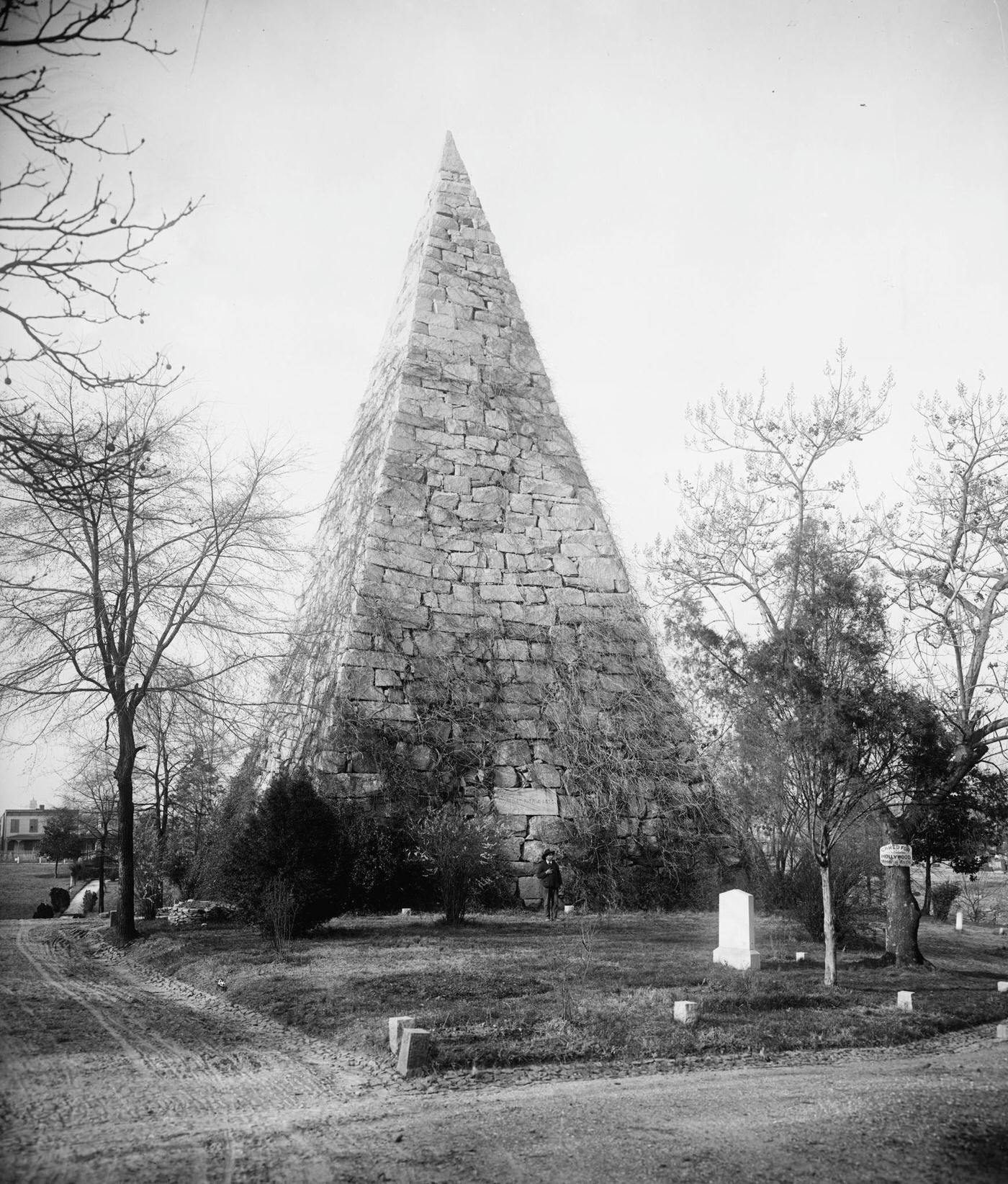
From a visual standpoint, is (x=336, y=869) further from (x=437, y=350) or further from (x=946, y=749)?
(x=437, y=350)

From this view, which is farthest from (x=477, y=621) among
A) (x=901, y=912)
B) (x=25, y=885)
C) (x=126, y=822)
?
(x=25, y=885)

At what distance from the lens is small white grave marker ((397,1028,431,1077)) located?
5.29m

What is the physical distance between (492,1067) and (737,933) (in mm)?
4127

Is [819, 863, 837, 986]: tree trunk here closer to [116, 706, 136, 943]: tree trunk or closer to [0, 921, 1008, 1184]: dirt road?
[0, 921, 1008, 1184]: dirt road

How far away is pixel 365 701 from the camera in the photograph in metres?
12.5

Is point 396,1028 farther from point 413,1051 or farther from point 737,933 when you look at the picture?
point 737,933

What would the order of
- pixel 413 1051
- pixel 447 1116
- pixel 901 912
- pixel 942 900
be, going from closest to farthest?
pixel 447 1116, pixel 413 1051, pixel 901 912, pixel 942 900

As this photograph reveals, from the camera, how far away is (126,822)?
11305 millimetres

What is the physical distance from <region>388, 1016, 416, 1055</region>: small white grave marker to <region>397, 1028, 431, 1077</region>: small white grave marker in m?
0.16

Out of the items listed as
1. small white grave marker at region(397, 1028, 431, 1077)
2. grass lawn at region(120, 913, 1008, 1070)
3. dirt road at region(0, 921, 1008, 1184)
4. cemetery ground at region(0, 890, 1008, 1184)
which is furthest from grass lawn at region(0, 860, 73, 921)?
small white grave marker at region(397, 1028, 431, 1077)

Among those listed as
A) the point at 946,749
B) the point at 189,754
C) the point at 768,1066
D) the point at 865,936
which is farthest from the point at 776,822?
the point at 189,754

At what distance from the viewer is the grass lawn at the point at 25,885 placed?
21016mm

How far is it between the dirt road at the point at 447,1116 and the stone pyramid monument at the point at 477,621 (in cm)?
638

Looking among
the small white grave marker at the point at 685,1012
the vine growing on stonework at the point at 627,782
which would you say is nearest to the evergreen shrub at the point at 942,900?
the vine growing on stonework at the point at 627,782
